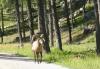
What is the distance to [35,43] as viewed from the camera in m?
24.3

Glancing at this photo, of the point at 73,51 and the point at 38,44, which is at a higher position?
the point at 38,44

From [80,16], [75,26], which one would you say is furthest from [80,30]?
[80,16]

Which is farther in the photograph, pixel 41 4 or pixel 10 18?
pixel 10 18

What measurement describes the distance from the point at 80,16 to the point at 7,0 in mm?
24927

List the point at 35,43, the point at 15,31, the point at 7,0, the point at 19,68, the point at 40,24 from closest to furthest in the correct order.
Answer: the point at 19,68 < the point at 35,43 < the point at 40,24 < the point at 7,0 < the point at 15,31

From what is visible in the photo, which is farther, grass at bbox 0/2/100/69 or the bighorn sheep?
the bighorn sheep

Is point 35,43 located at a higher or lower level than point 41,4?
lower

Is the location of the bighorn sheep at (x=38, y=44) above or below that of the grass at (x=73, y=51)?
above

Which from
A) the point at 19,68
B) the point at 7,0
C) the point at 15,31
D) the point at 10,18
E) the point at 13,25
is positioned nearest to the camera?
the point at 19,68

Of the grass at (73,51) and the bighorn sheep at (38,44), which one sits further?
the bighorn sheep at (38,44)

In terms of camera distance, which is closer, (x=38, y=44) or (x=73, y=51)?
(x=38, y=44)

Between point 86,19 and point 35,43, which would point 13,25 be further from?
point 35,43

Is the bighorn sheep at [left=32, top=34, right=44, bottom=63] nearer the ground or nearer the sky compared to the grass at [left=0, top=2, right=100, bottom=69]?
nearer the sky

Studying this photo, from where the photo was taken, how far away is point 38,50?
24.6m
